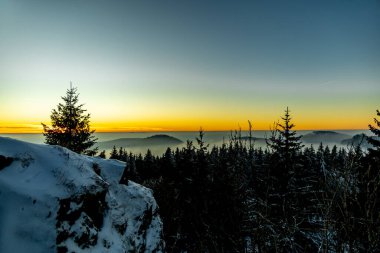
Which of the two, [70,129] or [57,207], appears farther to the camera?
[70,129]

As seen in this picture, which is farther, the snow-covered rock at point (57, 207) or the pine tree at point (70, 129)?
the pine tree at point (70, 129)

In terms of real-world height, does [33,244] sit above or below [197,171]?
above

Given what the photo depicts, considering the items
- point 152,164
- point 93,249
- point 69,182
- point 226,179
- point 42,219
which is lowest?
point 152,164

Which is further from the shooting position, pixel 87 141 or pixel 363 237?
pixel 87 141

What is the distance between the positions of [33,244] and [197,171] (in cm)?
1960

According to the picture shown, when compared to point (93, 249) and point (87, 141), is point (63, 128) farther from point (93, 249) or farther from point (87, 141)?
point (93, 249)

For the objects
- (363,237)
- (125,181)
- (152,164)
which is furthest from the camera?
(152,164)

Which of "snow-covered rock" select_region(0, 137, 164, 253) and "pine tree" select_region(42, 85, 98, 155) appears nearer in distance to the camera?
"snow-covered rock" select_region(0, 137, 164, 253)

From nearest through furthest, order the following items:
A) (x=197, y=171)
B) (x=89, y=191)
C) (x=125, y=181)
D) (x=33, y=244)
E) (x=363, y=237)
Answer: (x=363, y=237) < (x=33, y=244) < (x=89, y=191) < (x=125, y=181) < (x=197, y=171)

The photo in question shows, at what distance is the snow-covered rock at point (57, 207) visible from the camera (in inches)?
200

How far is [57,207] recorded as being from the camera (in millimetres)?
5684

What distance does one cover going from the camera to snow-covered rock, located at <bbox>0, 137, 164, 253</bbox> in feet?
16.7

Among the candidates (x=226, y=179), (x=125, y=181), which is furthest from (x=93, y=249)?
(x=226, y=179)

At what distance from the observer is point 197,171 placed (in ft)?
79.4
